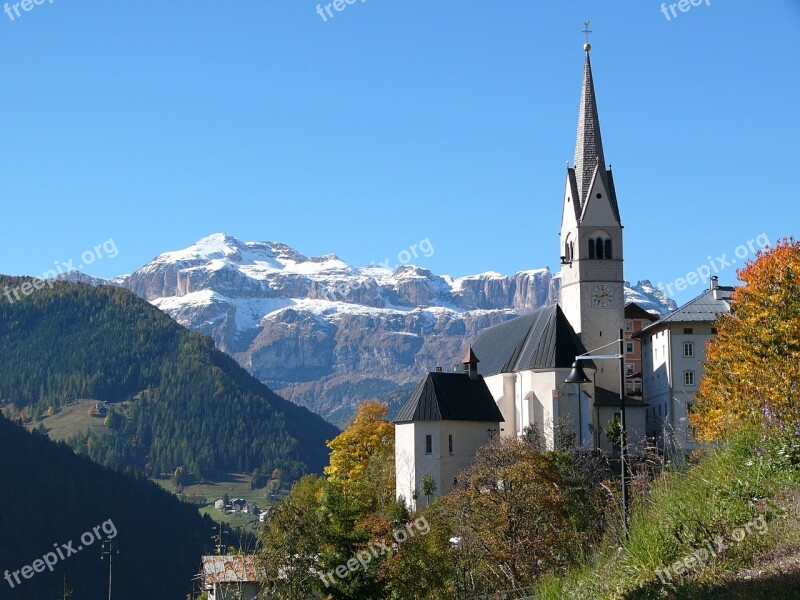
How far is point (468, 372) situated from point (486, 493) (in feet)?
185

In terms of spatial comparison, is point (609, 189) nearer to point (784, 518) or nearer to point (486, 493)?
point (486, 493)

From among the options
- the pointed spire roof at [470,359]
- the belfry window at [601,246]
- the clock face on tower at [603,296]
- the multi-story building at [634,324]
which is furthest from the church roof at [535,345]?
the multi-story building at [634,324]

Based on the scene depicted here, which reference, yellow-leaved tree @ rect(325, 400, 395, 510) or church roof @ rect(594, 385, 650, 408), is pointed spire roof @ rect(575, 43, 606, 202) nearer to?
church roof @ rect(594, 385, 650, 408)

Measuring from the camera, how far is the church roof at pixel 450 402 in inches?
3393

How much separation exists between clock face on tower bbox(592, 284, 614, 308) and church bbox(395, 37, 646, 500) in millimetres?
79

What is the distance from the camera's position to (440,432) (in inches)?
3374

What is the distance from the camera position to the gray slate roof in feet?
297

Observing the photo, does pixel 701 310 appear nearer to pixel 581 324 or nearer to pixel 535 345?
pixel 581 324

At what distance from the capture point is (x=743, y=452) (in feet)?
57.8

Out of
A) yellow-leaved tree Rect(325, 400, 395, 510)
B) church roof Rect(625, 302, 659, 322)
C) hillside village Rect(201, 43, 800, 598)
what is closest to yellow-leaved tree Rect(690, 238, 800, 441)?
hillside village Rect(201, 43, 800, 598)

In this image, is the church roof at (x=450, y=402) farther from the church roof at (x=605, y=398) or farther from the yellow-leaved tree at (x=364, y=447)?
the church roof at (x=605, y=398)

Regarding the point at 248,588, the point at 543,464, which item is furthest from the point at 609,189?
the point at 248,588

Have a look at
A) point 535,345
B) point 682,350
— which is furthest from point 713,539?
point 682,350

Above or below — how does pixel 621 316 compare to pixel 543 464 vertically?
above
